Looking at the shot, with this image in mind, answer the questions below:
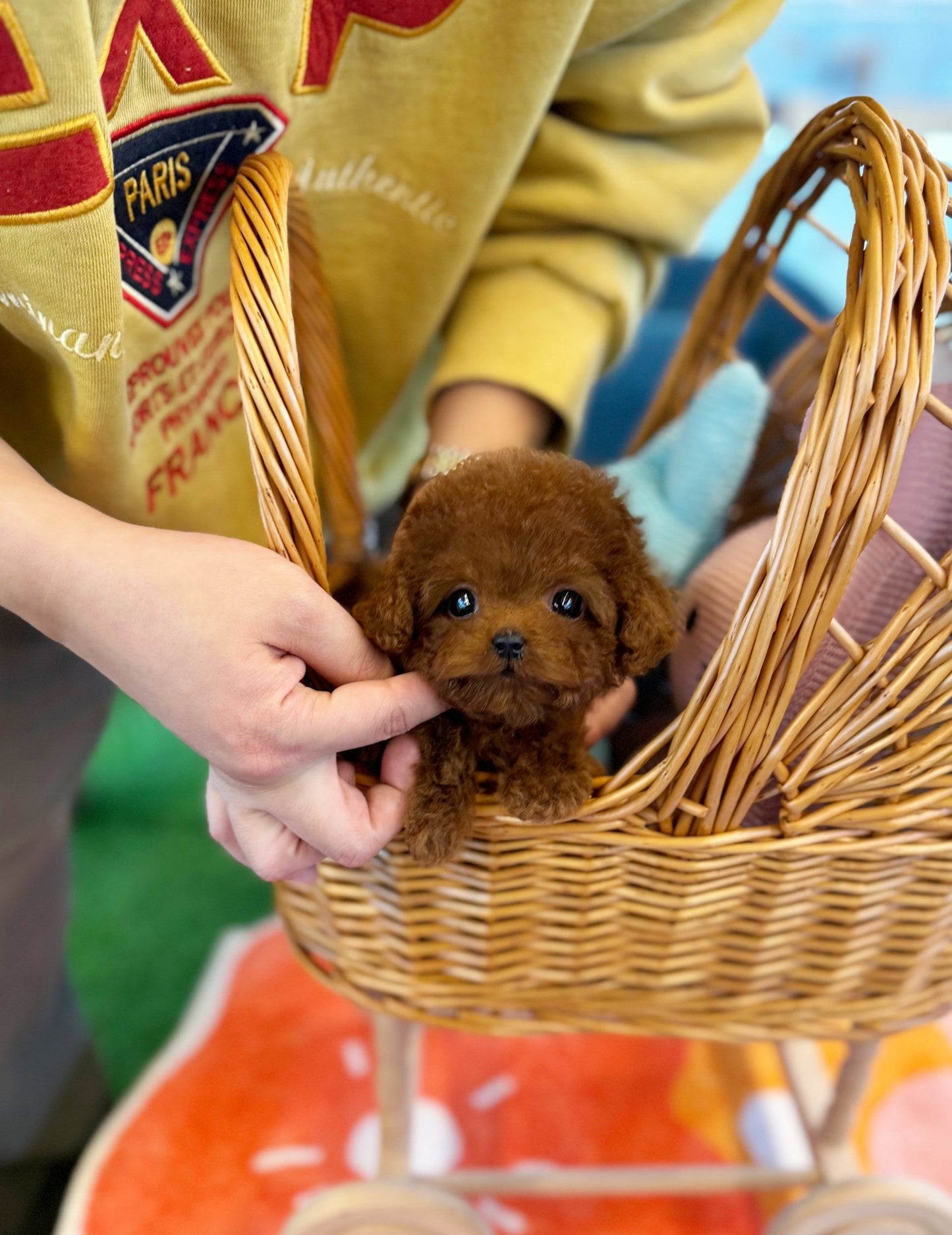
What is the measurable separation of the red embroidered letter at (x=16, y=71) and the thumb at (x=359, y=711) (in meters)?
0.29

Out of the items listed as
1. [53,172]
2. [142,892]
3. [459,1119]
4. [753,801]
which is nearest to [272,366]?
[53,172]

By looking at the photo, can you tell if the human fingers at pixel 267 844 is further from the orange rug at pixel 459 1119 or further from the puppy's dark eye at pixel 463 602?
the orange rug at pixel 459 1119

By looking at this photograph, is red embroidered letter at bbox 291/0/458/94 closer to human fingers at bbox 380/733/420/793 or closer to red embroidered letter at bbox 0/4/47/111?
red embroidered letter at bbox 0/4/47/111

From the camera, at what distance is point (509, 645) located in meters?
0.44

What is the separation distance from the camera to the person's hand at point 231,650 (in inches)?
16.9

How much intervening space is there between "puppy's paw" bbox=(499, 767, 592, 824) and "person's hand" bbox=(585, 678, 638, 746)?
0.08 m

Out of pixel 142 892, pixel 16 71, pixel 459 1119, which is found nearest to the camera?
pixel 16 71

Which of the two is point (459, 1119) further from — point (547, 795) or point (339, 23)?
point (339, 23)

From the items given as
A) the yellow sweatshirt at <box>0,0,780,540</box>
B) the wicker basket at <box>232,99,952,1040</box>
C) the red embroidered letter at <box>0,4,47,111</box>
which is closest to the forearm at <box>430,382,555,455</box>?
the yellow sweatshirt at <box>0,0,780,540</box>

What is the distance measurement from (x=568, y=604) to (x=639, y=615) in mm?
36

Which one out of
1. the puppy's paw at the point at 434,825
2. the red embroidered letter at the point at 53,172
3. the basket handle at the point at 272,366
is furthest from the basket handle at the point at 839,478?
the red embroidered letter at the point at 53,172

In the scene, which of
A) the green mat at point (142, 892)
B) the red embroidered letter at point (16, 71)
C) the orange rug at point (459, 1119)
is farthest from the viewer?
the green mat at point (142, 892)

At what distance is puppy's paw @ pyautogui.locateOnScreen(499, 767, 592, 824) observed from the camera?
476mm

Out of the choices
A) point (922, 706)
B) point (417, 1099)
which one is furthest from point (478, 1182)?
point (922, 706)
